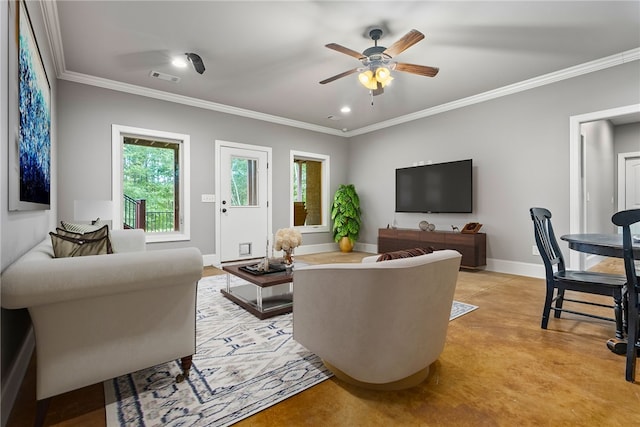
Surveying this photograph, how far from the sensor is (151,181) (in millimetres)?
5699

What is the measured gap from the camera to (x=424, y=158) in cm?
539

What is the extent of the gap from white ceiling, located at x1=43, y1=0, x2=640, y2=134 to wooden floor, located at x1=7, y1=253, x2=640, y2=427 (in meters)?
2.69

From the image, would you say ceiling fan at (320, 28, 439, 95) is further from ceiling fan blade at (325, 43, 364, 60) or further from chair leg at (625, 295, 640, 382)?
chair leg at (625, 295, 640, 382)

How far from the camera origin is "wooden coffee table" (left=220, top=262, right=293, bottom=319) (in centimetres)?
256

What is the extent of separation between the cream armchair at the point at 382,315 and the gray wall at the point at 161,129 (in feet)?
12.3

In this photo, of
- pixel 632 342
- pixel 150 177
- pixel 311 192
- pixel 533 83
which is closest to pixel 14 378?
pixel 632 342

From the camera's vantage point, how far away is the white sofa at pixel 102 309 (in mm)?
1174

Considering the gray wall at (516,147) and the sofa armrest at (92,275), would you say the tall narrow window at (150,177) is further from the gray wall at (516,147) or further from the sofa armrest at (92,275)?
the gray wall at (516,147)

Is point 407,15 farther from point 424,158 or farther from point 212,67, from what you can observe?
point 424,158

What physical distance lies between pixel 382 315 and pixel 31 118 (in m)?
2.53

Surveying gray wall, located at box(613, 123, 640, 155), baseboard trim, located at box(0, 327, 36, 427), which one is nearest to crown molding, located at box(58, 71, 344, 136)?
baseboard trim, located at box(0, 327, 36, 427)

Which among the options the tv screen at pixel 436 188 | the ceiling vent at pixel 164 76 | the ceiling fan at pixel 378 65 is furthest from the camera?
the tv screen at pixel 436 188

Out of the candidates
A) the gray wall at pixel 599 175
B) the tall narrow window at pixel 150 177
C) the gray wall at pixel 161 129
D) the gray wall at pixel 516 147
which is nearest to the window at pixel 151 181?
the tall narrow window at pixel 150 177

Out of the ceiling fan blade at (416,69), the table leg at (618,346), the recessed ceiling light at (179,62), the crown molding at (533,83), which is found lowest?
the table leg at (618,346)
